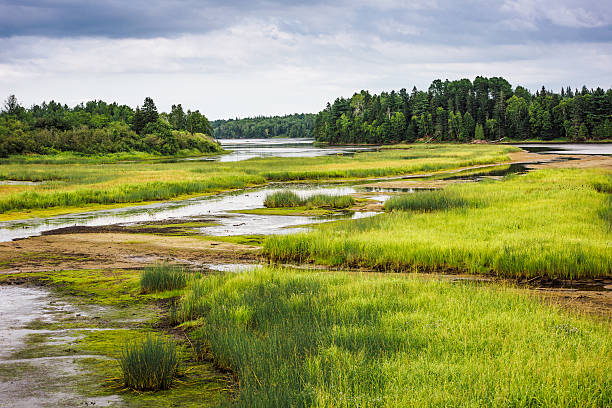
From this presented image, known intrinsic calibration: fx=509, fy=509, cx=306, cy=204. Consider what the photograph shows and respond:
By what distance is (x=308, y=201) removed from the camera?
36125mm

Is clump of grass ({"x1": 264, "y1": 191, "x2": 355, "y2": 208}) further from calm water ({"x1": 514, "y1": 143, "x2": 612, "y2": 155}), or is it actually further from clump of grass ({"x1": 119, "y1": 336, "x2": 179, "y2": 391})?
calm water ({"x1": 514, "y1": 143, "x2": 612, "y2": 155})

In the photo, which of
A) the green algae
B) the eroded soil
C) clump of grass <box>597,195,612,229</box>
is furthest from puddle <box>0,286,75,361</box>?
clump of grass <box>597,195,612,229</box>

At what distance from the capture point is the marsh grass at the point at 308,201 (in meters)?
35.6

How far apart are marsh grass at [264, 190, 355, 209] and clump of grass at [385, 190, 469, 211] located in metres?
3.77

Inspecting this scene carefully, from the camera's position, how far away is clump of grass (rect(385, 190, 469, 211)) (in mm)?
29203

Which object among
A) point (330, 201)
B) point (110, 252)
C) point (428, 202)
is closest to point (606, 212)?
point (428, 202)

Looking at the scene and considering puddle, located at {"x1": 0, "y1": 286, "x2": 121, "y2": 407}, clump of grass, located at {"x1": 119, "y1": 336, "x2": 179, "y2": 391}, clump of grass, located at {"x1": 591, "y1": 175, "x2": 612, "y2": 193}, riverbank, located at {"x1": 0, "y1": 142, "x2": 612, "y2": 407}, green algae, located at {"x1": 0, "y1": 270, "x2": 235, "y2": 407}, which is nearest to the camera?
riverbank, located at {"x1": 0, "y1": 142, "x2": 612, "y2": 407}

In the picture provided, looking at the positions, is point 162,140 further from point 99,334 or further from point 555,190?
point 99,334

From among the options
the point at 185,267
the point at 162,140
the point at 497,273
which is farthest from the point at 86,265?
the point at 162,140

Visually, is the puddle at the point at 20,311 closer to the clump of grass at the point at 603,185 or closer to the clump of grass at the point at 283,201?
the clump of grass at the point at 283,201

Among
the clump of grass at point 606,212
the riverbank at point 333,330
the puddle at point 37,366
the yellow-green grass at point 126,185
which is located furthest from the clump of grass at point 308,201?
the puddle at point 37,366

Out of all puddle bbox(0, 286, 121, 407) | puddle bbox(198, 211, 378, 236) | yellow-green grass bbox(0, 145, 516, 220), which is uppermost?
Result: yellow-green grass bbox(0, 145, 516, 220)

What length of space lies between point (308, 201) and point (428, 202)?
9.27 m

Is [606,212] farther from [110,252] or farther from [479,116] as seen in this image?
[479,116]
